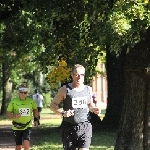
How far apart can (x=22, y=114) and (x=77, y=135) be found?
368cm

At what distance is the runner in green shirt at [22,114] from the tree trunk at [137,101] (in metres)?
2.28

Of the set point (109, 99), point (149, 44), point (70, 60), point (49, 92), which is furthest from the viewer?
point (49, 92)

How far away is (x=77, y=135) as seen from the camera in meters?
8.82

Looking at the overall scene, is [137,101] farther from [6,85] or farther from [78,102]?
[6,85]

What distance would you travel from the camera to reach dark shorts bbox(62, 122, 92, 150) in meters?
8.79

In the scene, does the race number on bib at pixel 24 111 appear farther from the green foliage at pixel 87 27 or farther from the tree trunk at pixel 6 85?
the tree trunk at pixel 6 85

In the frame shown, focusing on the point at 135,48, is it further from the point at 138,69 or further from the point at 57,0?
the point at 57,0

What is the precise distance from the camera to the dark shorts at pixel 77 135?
8789mm

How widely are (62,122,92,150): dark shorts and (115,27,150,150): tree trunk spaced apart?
4.39 meters

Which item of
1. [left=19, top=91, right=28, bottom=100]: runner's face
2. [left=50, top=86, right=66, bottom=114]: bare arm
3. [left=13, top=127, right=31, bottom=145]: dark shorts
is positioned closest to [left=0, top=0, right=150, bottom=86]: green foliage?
[left=19, top=91, right=28, bottom=100]: runner's face

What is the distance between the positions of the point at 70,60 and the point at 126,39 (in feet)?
10.4

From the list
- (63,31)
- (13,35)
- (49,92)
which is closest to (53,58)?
(63,31)

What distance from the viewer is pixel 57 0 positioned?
15609 mm

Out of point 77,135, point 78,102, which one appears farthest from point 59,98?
point 77,135
